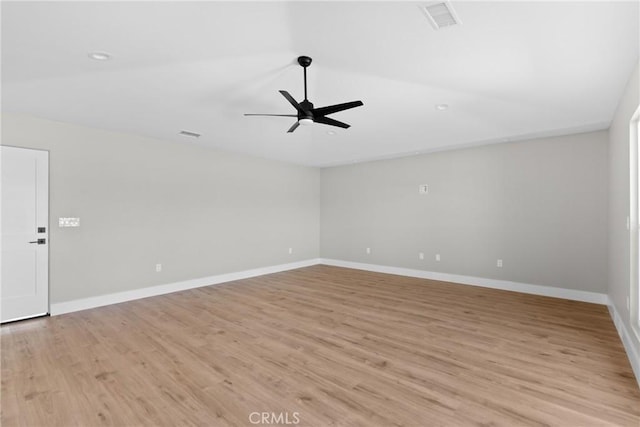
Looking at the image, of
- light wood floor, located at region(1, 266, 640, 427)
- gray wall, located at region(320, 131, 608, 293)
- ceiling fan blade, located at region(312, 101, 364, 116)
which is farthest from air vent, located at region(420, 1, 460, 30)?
gray wall, located at region(320, 131, 608, 293)

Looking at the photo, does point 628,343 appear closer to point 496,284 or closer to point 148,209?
point 496,284

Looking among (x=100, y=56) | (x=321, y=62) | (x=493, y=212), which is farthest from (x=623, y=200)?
(x=100, y=56)

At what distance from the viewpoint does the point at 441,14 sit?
2039 millimetres

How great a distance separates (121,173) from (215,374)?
377 centimetres

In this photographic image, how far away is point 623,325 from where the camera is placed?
126 inches

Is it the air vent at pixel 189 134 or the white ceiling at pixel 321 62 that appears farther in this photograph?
the air vent at pixel 189 134

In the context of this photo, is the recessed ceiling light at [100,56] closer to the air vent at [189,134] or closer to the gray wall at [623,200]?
the air vent at [189,134]

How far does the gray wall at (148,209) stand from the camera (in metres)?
4.34

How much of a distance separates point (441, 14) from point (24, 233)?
17.2ft

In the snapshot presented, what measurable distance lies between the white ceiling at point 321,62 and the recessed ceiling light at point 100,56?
75 mm

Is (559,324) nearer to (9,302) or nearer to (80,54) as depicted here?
(80,54)

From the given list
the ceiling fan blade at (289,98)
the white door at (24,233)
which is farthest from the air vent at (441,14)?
the white door at (24,233)

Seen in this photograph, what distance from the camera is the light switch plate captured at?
432 cm

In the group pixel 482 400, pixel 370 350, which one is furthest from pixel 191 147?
pixel 482 400
